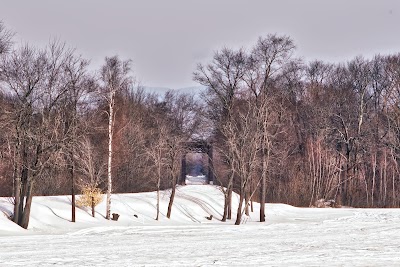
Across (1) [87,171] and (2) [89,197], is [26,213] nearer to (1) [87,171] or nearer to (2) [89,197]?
(2) [89,197]

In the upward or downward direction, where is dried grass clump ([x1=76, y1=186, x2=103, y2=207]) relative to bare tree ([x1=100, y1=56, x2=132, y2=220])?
downward

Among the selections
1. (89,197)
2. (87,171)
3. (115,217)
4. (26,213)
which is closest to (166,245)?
(26,213)

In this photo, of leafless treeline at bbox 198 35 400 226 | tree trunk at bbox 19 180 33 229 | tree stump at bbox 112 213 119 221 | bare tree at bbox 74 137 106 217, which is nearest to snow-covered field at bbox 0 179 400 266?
tree trunk at bbox 19 180 33 229

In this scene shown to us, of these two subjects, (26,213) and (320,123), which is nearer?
(26,213)

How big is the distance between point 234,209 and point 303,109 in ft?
87.7

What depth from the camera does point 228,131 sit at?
37156 mm

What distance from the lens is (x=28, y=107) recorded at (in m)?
28.5

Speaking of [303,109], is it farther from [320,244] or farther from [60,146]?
[320,244]

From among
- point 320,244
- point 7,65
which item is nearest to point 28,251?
point 320,244

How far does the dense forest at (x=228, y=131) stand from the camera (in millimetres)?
29078

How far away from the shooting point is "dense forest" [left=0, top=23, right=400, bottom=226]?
Answer: 29078mm

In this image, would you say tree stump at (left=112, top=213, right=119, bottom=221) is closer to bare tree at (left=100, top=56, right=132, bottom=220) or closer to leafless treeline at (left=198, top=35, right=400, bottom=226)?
bare tree at (left=100, top=56, right=132, bottom=220)

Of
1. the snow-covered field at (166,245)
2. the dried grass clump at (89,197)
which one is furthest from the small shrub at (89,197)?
the snow-covered field at (166,245)

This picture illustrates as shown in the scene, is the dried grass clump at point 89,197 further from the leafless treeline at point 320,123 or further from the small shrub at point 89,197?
the leafless treeline at point 320,123
